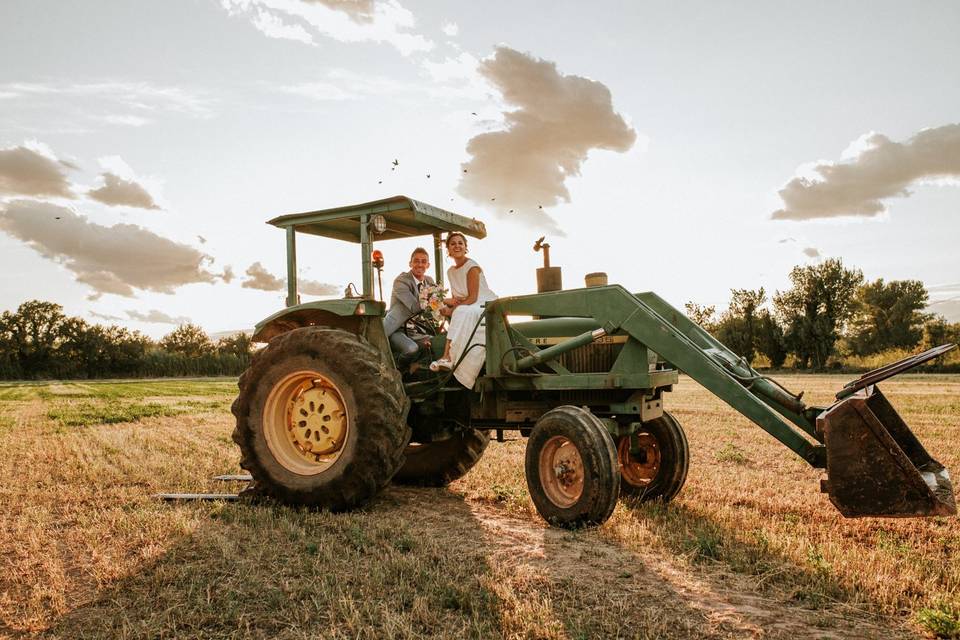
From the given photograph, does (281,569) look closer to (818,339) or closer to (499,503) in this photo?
(499,503)

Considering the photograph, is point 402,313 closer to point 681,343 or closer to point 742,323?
point 681,343

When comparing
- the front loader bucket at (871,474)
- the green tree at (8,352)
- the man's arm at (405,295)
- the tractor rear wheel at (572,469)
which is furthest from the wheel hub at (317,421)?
the green tree at (8,352)

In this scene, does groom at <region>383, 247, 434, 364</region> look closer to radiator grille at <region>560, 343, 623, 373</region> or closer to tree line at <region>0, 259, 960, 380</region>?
radiator grille at <region>560, 343, 623, 373</region>

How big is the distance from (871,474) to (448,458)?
3999 mm

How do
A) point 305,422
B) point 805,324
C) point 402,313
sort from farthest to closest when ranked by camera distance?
point 805,324, point 402,313, point 305,422

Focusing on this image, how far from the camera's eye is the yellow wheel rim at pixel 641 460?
246 inches

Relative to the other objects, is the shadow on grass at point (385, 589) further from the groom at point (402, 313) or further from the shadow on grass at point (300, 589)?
the groom at point (402, 313)

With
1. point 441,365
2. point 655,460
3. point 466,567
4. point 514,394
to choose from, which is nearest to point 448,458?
point 514,394

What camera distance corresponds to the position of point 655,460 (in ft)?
20.5

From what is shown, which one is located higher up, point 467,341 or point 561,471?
point 467,341

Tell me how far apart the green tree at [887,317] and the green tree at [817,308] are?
668 cm

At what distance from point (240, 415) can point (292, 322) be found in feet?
3.24

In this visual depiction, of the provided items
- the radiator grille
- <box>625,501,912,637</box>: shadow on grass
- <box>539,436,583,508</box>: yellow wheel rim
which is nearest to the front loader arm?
the radiator grille

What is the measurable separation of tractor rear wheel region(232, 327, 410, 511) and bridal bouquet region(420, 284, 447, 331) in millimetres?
724
